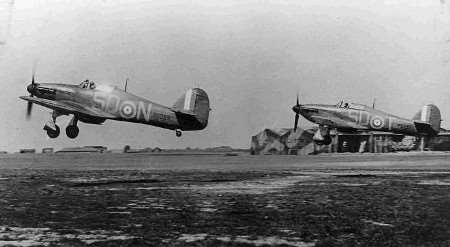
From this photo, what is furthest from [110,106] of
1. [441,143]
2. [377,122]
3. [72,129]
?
[441,143]

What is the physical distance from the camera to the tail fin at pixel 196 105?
36994mm

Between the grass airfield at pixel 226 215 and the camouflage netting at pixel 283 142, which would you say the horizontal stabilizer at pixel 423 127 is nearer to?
the camouflage netting at pixel 283 142

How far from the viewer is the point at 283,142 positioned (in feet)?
211

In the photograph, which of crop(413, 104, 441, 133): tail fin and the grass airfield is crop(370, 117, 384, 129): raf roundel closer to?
crop(413, 104, 441, 133): tail fin

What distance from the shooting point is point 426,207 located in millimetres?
9719

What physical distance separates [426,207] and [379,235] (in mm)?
3126

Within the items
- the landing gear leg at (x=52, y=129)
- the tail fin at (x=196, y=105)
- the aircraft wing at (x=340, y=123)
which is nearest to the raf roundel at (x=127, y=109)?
the tail fin at (x=196, y=105)

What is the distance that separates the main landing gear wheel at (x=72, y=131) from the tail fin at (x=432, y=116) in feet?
105

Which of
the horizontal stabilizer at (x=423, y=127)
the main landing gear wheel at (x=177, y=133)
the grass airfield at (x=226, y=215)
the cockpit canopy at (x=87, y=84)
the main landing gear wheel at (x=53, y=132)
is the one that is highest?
the cockpit canopy at (x=87, y=84)

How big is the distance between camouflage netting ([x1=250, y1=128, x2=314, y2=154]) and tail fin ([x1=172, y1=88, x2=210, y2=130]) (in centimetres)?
2566

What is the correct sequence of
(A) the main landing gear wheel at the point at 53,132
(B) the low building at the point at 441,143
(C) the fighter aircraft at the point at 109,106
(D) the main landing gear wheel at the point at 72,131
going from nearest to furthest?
1. (A) the main landing gear wheel at the point at 53,132
2. (D) the main landing gear wheel at the point at 72,131
3. (C) the fighter aircraft at the point at 109,106
4. (B) the low building at the point at 441,143

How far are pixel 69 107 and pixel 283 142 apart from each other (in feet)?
116

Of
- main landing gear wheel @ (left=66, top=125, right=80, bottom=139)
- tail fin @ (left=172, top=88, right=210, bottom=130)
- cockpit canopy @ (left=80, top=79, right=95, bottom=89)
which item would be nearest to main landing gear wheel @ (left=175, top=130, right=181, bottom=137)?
tail fin @ (left=172, top=88, right=210, bottom=130)

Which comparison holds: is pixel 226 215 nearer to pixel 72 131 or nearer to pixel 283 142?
pixel 72 131
